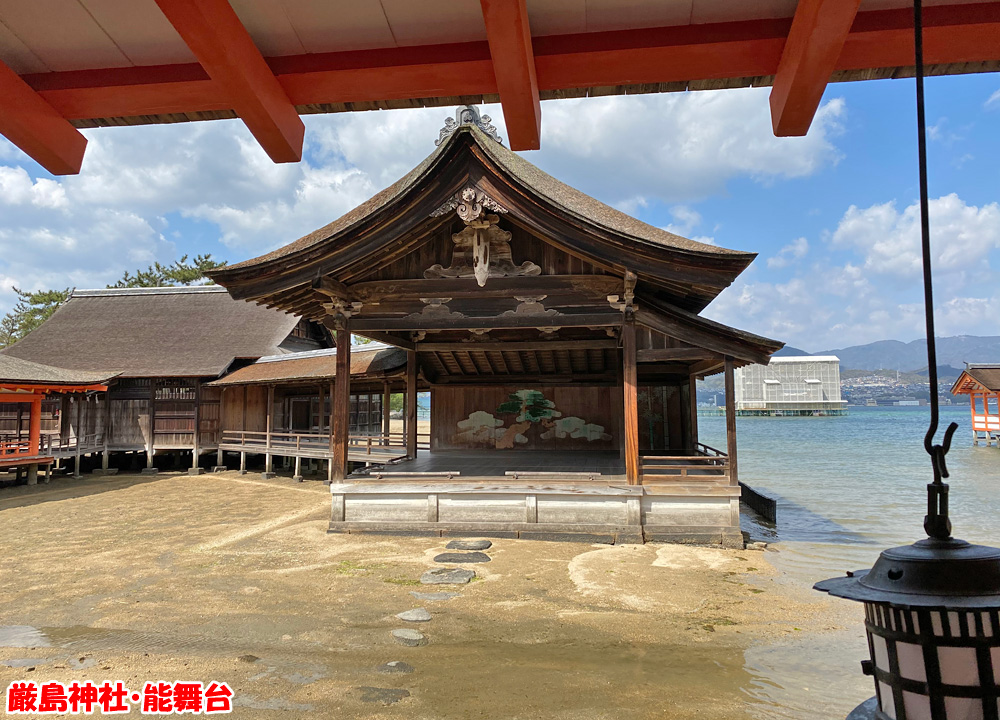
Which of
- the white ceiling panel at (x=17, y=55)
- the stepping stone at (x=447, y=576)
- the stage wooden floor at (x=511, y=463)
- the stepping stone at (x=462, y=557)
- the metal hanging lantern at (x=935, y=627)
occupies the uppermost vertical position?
the white ceiling panel at (x=17, y=55)

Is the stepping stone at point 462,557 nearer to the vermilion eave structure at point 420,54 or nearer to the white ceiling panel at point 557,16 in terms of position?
the vermilion eave structure at point 420,54

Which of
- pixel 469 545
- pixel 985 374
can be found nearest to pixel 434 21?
pixel 469 545

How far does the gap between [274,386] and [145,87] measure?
64.1 feet

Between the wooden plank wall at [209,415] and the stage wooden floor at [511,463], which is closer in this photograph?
the stage wooden floor at [511,463]

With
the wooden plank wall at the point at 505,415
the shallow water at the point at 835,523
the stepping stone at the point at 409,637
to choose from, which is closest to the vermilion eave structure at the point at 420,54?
the shallow water at the point at 835,523

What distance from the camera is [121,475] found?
2041 cm

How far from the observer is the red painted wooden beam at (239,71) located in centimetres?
166

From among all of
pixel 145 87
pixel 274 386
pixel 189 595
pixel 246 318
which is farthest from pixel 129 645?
pixel 246 318

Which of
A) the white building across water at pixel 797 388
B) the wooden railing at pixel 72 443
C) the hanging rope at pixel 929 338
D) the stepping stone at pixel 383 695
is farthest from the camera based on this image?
the white building across water at pixel 797 388

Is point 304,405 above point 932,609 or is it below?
above

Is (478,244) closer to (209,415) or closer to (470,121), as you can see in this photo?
(470,121)

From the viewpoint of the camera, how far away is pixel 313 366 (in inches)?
724

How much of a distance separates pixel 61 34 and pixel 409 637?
556cm

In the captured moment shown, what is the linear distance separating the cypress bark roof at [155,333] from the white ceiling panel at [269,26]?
67.5 feet
